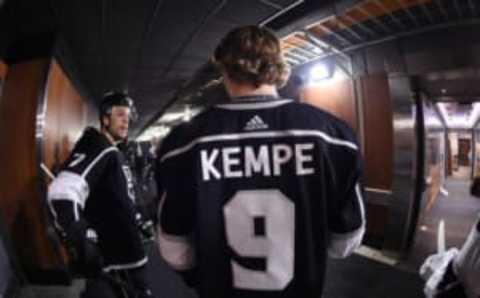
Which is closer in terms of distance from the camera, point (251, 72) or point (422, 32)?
point (251, 72)

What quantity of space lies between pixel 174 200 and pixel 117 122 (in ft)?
4.54

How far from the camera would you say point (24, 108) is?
10.5 feet

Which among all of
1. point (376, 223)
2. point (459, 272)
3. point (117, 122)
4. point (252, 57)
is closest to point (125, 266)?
point (117, 122)

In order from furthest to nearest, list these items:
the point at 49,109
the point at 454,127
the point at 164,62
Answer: the point at 454,127 < the point at 164,62 < the point at 49,109

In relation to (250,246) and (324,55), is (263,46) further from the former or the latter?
(324,55)

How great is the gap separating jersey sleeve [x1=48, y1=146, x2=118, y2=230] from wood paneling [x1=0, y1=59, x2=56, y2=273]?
5.84 feet

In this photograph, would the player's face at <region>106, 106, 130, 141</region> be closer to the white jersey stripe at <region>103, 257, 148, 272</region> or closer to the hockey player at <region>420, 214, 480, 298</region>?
the white jersey stripe at <region>103, 257, 148, 272</region>

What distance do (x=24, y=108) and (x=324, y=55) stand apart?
4005 millimetres

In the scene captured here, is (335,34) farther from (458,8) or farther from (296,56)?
(458,8)

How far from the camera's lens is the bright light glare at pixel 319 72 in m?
5.05

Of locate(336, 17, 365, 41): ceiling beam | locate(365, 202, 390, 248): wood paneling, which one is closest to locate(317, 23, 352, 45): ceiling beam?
locate(336, 17, 365, 41): ceiling beam

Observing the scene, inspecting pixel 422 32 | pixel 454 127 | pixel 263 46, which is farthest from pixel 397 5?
pixel 454 127

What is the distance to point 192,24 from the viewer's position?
370cm

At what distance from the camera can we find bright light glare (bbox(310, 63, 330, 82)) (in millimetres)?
5050
